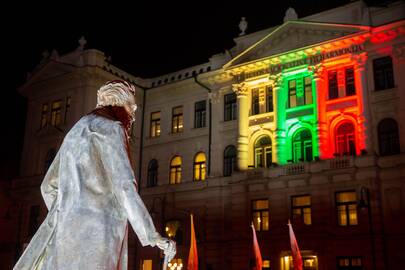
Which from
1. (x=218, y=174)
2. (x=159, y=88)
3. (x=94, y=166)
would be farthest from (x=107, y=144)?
(x=159, y=88)

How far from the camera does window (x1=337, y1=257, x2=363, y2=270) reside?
25922 millimetres

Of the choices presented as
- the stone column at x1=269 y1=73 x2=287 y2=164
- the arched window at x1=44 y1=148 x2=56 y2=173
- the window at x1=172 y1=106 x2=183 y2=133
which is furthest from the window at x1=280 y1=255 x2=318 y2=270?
the arched window at x1=44 y1=148 x2=56 y2=173

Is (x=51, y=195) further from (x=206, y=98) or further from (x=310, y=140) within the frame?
(x=206, y=98)

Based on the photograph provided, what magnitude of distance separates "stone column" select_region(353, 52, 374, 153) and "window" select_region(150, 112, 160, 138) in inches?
592

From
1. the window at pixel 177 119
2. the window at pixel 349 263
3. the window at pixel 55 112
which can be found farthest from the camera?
the window at pixel 55 112

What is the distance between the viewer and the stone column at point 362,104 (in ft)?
90.3

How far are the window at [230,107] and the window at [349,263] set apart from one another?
454 inches

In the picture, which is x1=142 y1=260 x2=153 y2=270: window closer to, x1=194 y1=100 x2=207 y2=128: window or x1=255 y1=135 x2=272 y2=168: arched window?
x1=194 y1=100 x2=207 y2=128: window

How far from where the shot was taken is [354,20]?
2923 cm

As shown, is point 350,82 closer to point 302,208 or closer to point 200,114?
point 302,208

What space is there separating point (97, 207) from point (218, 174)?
29.7 metres

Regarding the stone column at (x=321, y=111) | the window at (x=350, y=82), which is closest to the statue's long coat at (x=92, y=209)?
the stone column at (x=321, y=111)

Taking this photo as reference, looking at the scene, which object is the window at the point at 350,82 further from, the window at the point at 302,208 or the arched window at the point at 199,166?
the arched window at the point at 199,166

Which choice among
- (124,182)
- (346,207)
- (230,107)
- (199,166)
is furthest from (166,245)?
(199,166)
